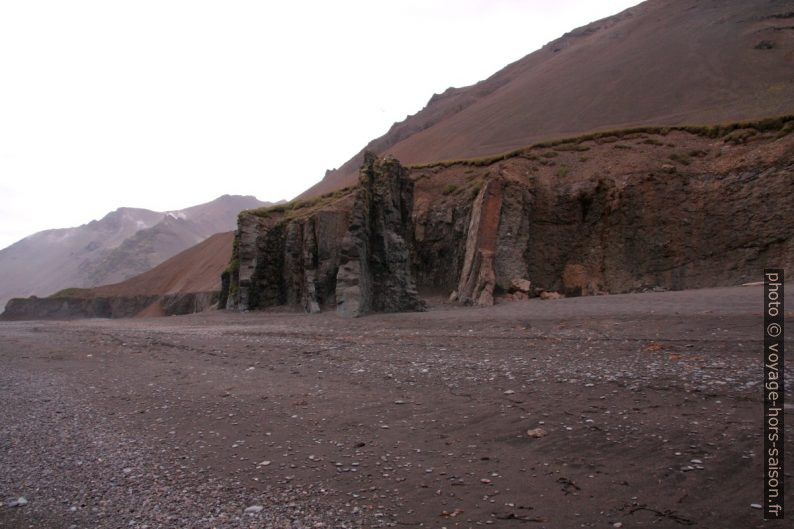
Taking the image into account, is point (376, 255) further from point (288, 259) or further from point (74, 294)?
point (74, 294)

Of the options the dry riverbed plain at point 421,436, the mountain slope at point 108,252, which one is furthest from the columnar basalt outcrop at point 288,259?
Result: the mountain slope at point 108,252

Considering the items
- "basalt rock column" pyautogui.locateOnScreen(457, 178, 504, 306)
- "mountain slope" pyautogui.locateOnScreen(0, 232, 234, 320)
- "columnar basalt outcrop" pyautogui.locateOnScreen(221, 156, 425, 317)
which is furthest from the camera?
"mountain slope" pyautogui.locateOnScreen(0, 232, 234, 320)

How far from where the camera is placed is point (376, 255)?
75.6ft

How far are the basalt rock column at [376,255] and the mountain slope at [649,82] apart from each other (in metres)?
38.0

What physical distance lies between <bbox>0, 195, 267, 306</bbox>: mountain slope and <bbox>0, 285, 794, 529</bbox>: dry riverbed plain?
131236 millimetres

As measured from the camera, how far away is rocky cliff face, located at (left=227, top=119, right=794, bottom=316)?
2038cm

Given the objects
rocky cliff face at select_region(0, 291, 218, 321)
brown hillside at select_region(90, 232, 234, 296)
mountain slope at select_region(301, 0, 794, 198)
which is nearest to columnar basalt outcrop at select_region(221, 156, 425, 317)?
brown hillside at select_region(90, 232, 234, 296)

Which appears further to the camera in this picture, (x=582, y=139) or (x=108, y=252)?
(x=108, y=252)

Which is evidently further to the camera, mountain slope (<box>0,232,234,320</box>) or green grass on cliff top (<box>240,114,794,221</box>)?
mountain slope (<box>0,232,234,320</box>)

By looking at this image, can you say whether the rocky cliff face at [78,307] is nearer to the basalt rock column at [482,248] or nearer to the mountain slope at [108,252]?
the basalt rock column at [482,248]

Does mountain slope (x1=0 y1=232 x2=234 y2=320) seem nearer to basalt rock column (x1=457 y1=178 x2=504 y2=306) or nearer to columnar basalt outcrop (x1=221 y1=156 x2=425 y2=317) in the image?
columnar basalt outcrop (x1=221 y1=156 x2=425 y2=317)

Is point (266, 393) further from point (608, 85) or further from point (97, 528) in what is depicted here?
point (608, 85)

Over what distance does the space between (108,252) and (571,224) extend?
148 meters

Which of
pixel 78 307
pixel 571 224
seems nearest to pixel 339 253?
pixel 571 224
